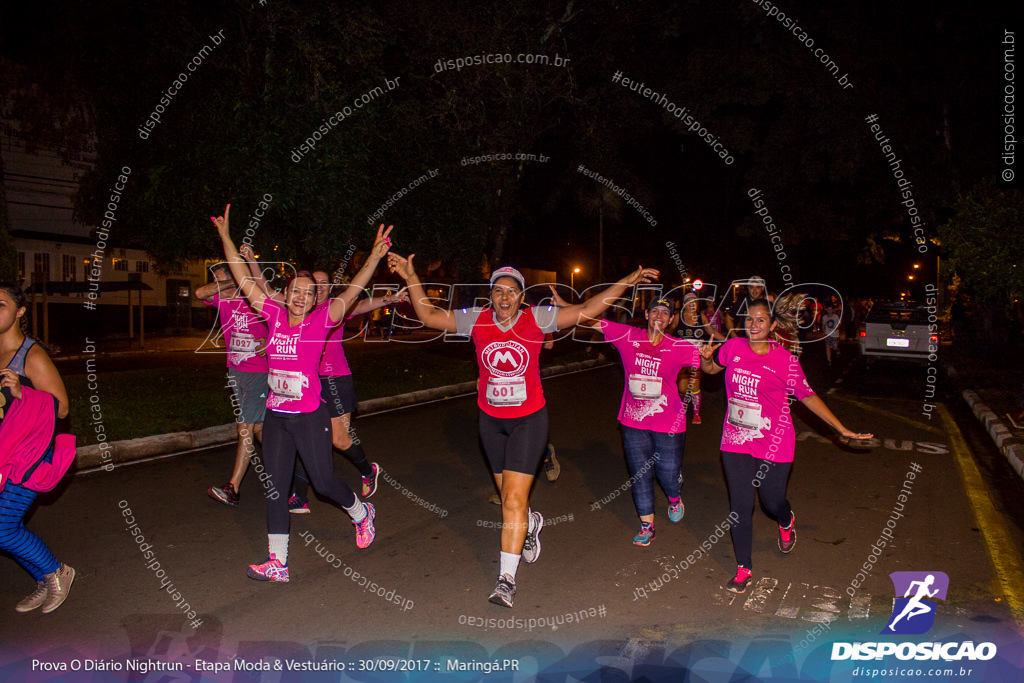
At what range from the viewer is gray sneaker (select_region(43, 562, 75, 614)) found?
4601mm

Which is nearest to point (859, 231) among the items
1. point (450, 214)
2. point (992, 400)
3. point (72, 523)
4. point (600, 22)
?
point (600, 22)

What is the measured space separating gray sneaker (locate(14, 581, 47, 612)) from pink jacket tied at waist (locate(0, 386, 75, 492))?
69 cm

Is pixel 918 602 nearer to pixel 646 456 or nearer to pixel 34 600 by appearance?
pixel 646 456

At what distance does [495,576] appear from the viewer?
526cm

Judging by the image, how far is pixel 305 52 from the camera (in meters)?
11.4

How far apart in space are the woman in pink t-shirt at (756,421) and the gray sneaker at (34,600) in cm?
430

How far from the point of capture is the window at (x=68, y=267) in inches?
1116

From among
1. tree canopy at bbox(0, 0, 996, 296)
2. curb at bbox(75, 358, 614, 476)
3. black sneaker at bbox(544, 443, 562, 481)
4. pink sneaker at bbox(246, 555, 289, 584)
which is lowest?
curb at bbox(75, 358, 614, 476)

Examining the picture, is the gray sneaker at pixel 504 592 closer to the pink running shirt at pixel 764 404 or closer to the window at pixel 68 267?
the pink running shirt at pixel 764 404

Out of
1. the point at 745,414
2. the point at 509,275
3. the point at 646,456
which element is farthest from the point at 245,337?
the point at 745,414

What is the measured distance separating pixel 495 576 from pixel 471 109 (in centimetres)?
1162

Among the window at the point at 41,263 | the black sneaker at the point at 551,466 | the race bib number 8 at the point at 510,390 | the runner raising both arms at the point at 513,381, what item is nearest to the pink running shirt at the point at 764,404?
the runner raising both arms at the point at 513,381

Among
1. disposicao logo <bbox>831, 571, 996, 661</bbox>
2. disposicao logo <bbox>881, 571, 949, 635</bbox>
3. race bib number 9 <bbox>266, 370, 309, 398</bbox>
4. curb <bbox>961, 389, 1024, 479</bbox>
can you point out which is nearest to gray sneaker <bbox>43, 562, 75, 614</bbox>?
race bib number 9 <bbox>266, 370, 309, 398</bbox>

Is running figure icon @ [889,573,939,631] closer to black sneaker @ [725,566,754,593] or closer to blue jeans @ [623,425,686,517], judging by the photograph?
black sneaker @ [725,566,754,593]
